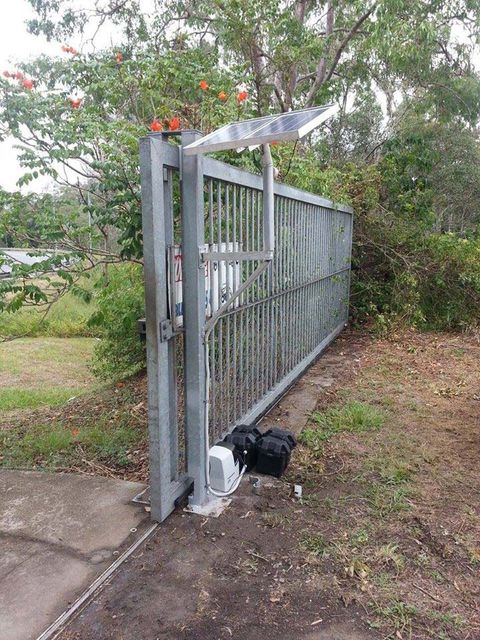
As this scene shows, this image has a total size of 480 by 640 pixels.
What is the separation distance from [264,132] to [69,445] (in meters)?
2.84

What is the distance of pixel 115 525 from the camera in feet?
8.55

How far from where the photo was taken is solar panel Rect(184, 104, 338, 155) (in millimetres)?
2203

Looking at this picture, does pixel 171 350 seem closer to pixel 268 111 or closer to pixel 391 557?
pixel 391 557

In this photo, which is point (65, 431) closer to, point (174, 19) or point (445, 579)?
point (445, 579)

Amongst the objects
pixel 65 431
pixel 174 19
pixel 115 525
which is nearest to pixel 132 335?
pixel 65 431

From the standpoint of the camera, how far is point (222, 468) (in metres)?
2.83

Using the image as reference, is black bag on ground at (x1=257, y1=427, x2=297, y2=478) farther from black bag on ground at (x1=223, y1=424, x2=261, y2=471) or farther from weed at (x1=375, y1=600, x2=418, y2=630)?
weed at (x1=375, y1=600, x2=418, y2=630)

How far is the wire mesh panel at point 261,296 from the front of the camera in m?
3.09

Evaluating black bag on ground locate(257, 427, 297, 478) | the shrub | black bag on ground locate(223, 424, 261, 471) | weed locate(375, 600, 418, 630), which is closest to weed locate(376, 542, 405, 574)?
weed locate(375, 600, 418, 630)

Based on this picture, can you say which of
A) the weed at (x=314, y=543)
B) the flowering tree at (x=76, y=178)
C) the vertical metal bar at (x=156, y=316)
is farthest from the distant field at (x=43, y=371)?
the weed at (x=314, y=543)

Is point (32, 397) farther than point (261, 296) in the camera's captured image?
Yes

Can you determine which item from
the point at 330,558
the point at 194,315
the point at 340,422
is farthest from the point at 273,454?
the point at 340,422

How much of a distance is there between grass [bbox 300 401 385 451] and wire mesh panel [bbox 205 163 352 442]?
0.44m

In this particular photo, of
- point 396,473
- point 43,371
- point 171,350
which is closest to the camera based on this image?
point 171,350
